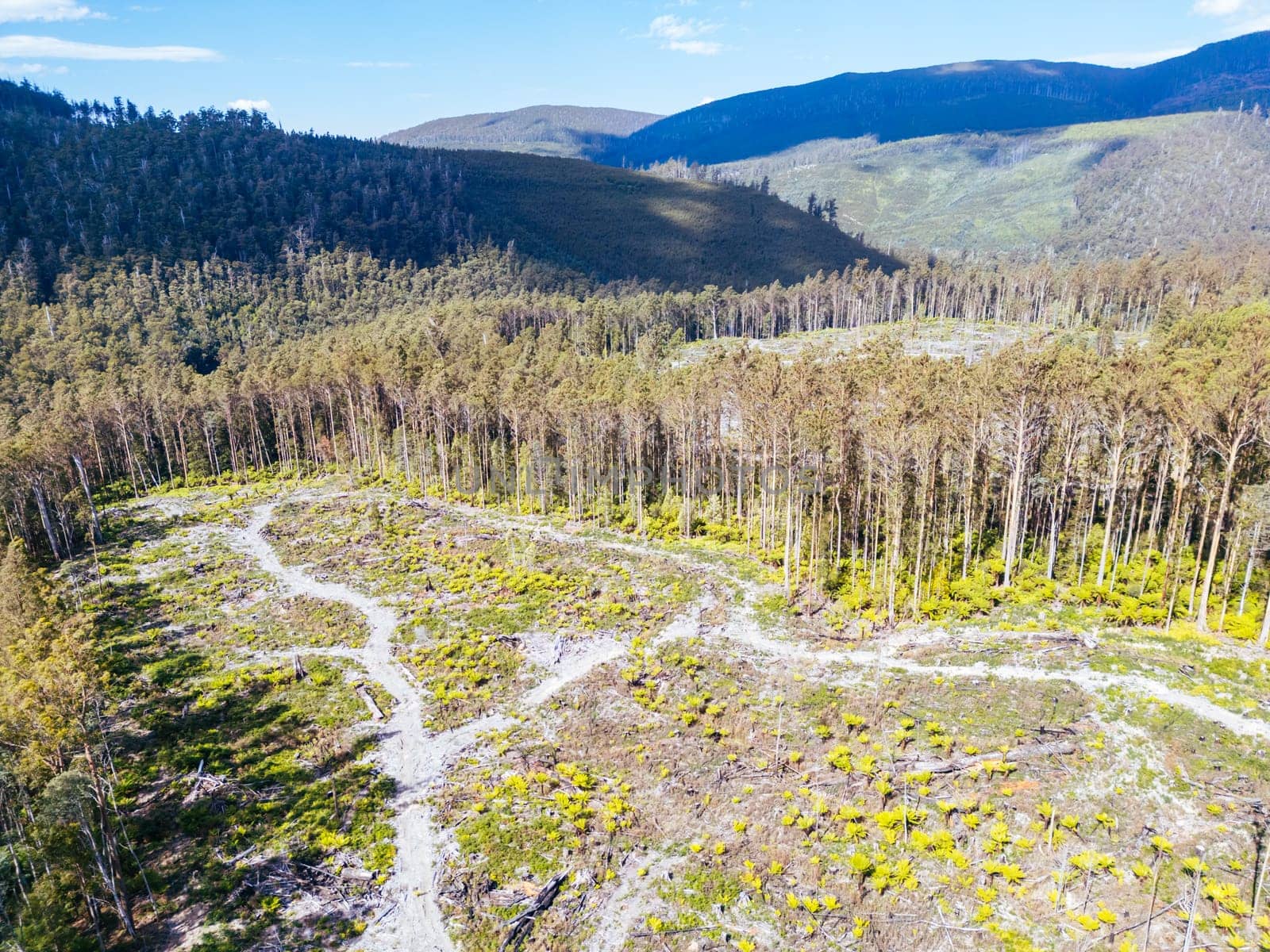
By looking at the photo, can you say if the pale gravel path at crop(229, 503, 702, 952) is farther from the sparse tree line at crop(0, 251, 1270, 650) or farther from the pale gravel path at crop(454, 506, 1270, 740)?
the sparse tree line at crop(0, 251, 1270, 650)

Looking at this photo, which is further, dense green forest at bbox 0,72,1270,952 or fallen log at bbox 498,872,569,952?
dense green forest at bbox 0,72,1270,952

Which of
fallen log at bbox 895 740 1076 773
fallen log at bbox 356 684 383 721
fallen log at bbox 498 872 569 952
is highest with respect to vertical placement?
fallen log at bbox 895 740 1076 773

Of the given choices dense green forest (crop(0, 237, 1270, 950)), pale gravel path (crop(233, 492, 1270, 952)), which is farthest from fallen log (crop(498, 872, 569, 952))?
dense green forest (crop(0, 237, 1270, 950))

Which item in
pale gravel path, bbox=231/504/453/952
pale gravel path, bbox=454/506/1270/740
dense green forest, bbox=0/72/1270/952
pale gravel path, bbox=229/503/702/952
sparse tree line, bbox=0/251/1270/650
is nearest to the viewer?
pale gravel path, bbox=231/504/453/952

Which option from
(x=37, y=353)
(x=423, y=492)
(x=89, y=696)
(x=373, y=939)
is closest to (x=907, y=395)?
(x=373, y=939)

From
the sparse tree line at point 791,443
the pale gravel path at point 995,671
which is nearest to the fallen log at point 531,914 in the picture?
the pale gravel path at point 995,671

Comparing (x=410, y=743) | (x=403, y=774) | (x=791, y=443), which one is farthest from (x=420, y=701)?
(x=791, y=443)

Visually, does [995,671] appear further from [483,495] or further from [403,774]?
[483,495]

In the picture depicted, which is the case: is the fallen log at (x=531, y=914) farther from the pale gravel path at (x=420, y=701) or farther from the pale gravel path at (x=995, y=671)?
the pale gravel path at (x=995, y=671)

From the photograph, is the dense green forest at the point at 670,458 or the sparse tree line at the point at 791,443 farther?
the sparse tree line at the point at 791,443
